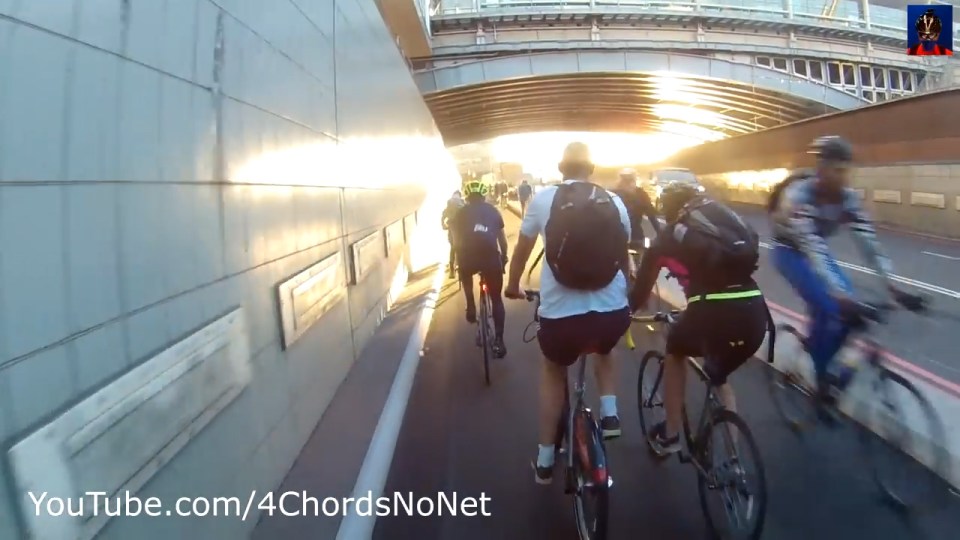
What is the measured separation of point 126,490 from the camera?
2.36m

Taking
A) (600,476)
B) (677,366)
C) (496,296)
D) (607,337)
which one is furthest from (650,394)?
(496,296)

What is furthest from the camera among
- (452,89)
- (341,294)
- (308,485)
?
(452,89)

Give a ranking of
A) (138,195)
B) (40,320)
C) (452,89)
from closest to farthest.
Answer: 1. (40,320)
2. (138,195)
3. (452,89)

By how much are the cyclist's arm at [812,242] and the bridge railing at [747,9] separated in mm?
32977

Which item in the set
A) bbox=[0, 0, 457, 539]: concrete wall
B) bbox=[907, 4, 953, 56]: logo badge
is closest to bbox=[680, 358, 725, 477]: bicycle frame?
bbox=[0, 0, 457, 539]: concrete wall

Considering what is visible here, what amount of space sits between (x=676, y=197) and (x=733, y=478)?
1493 mm

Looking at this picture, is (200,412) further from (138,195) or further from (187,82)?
(187,82)

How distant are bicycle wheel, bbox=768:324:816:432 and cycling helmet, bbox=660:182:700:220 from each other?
4.44 feet

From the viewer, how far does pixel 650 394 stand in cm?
513

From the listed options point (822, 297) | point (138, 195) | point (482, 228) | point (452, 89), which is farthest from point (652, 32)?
point (138, 195)

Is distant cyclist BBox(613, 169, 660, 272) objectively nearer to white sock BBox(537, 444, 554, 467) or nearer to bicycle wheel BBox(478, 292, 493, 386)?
bicycle wheel BBox(478, 292, 493, 386)

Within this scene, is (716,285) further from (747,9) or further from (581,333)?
(747,9)

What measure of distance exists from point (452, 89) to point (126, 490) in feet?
117

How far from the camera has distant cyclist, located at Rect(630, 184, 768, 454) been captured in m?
3.76
